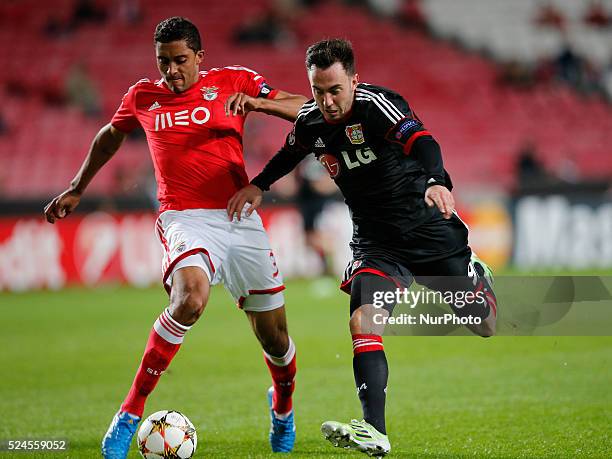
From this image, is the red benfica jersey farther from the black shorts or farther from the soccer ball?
the soccer ball

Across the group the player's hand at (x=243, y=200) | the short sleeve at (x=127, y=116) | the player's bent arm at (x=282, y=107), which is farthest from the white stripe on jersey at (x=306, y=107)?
the short sleeve at (x=127, y=116)

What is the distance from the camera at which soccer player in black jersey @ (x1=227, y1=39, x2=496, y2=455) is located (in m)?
4.71

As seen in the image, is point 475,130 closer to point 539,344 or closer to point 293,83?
point 293,83

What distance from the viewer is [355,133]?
195 inches

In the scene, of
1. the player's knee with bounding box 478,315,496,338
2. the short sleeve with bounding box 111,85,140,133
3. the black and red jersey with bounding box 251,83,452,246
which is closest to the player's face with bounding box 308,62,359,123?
the black and red jersey with bounding box 251,83,452,246

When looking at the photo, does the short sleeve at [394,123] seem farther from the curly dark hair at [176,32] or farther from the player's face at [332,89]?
the curly dark hair at [176,32]

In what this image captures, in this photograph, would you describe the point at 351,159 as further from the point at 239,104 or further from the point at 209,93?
the point at 209,93

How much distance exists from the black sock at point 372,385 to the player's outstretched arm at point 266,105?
1526mm

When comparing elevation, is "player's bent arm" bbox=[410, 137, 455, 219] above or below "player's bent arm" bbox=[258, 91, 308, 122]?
below

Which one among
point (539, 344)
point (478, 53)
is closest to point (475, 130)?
point (478, 53)

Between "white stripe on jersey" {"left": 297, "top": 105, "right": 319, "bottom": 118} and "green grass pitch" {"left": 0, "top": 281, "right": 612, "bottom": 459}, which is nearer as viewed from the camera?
"white stripe on jersey" {"left": 297, "top": 105, "right": 319, "bottom": 118}

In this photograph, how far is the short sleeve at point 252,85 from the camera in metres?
5.60

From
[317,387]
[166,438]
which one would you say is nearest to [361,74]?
[317,387]

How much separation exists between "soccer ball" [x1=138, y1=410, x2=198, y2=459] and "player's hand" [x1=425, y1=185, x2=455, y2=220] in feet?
5.46
